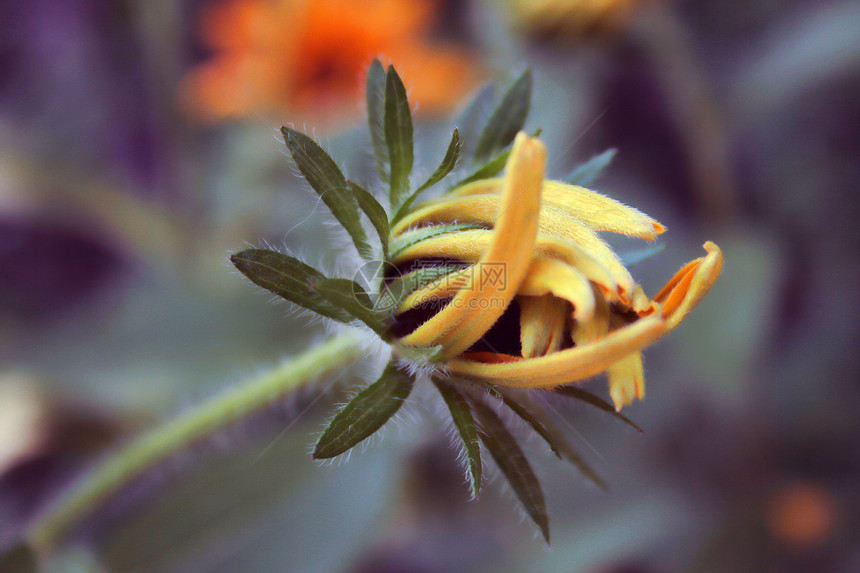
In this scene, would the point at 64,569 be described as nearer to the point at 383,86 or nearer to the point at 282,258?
the point at 282,258

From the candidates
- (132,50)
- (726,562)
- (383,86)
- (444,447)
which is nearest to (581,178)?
(383,86)

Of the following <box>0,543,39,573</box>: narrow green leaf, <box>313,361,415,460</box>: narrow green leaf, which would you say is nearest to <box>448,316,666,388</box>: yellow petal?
<box>313,361,415,460</box>: narrow green leaf

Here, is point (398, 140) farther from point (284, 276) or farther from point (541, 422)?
point (541, 422)

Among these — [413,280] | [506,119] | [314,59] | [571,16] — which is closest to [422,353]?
[413,280]

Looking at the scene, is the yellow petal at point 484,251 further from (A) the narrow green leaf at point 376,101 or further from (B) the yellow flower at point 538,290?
(A) the narrow green leaf at point 376,101

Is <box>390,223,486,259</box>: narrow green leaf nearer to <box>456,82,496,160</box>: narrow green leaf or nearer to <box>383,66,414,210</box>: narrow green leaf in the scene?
<box>383,66,414,210</box>: narrow green leaf

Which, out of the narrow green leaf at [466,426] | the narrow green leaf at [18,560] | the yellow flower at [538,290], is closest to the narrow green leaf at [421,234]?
the yellow flower at [538,290]
